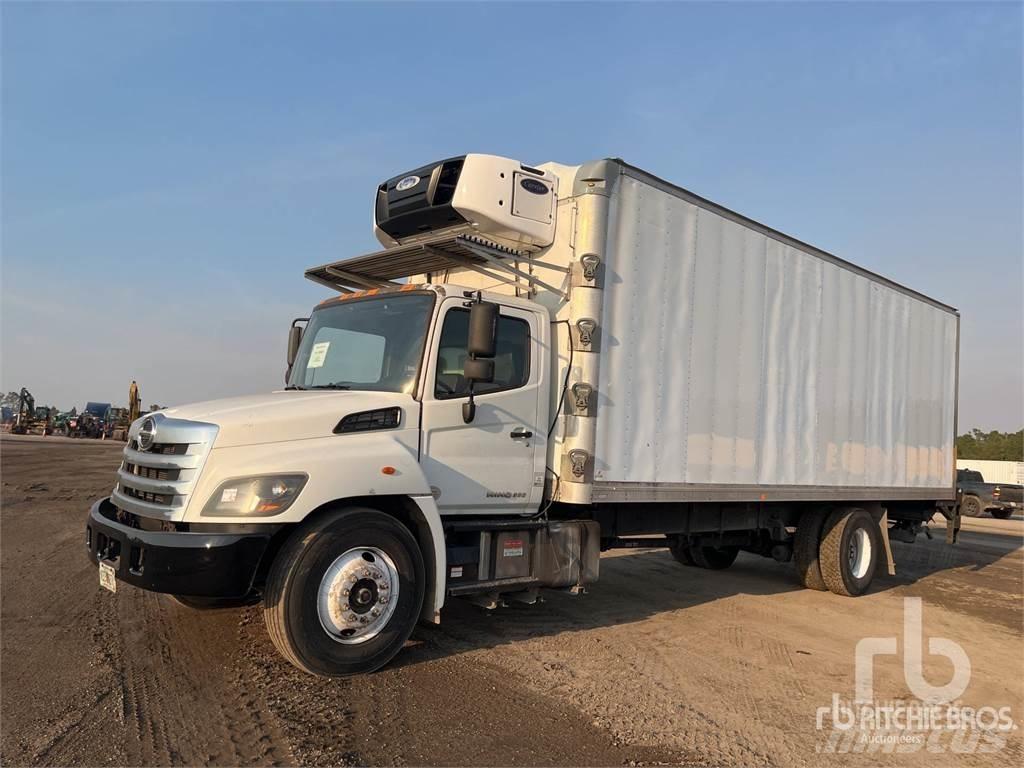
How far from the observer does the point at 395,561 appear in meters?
4.68

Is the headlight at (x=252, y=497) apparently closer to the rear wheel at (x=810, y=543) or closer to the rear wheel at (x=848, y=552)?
the rear wheel at (x=810, y=543)

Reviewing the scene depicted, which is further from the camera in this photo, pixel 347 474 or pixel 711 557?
pixel 711 557

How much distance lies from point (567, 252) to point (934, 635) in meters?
5.38

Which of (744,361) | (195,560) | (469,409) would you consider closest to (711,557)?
(744,361)

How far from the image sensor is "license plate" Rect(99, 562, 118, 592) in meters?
4.47

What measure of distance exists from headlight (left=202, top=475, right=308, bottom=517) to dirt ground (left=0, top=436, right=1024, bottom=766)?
3.48ft

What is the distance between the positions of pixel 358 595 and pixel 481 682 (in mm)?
1004

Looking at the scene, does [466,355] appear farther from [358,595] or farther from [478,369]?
[358,595]

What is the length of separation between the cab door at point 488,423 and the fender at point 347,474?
0.85 feet

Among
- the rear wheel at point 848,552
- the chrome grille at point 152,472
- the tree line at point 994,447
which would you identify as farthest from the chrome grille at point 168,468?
the tree line at point 994,447

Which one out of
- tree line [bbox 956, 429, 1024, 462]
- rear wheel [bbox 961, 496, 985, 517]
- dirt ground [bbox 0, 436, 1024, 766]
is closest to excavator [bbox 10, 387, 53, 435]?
dirt ground [bbox 0, 436, 1024, 766]

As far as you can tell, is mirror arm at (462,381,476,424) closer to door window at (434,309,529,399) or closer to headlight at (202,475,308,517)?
door window at (434,309,529,399)

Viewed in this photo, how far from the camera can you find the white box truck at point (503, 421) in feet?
14.3

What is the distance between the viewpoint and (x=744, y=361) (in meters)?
7.05
